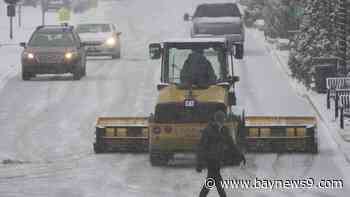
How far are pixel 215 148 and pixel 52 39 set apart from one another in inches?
962

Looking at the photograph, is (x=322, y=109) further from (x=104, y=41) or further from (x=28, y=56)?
(x=104, y=41)

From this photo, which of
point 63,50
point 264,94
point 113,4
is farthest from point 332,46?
point 113,4

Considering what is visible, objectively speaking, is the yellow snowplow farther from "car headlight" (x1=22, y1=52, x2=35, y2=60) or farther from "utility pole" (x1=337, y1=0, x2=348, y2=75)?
"car headlight" (x1=22, y1=52, x2=35, y2=60)

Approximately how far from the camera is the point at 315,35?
33.7 m

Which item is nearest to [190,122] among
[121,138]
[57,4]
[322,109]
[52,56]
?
[121,138]

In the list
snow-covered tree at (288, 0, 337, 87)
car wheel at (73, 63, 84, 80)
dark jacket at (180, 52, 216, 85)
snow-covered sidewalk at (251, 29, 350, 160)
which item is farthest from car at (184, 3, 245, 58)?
dark jacket at (180, 52, 216, 85)

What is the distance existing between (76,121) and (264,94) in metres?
7.91

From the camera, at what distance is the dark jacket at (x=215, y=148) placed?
14.1 m

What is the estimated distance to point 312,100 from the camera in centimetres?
3034

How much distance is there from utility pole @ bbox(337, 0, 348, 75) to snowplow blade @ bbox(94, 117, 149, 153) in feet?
38.2

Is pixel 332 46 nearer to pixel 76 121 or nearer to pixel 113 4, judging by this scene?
pixel 76 121

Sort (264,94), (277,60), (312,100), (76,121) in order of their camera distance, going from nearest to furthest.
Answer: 1. (76,121)
2. (312,100)
3. (264,94)
4. (277,60)

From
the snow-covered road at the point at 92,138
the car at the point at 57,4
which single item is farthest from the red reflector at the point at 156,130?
the car at the point at 57,4

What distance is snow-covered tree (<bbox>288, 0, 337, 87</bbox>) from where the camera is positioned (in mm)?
33156
